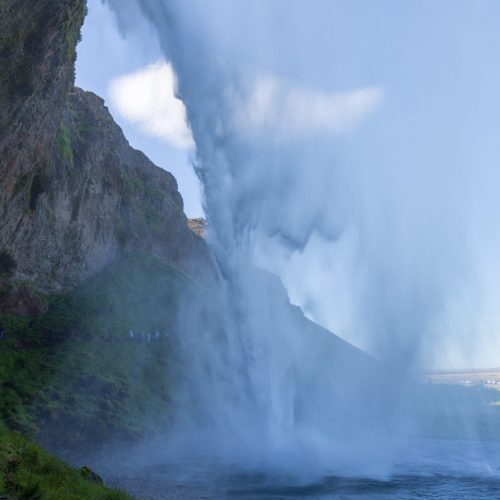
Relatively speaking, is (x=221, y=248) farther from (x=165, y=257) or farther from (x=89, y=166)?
(x=165, y=257)

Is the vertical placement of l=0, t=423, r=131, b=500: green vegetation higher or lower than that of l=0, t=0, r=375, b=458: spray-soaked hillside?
lower

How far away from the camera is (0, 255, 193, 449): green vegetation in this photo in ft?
111

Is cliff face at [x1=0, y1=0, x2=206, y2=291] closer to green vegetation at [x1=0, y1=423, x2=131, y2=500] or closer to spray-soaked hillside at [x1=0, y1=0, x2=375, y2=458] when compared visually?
spray-soaked hillside at [x1=0, y1=0, x2=375, y2=458]

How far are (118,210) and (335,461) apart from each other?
51688 millimetres

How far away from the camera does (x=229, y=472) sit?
26891 millimetres

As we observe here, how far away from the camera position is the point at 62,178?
182 feet

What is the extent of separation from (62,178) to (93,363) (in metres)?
21.3

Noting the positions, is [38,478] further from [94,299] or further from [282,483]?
[94,299]

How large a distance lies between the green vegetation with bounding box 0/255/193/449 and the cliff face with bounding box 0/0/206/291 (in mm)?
4004

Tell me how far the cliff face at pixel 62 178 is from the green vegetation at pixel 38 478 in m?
20.1

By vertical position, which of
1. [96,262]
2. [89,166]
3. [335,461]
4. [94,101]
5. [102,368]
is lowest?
[335,461]

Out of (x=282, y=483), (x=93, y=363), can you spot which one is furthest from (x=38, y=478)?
(x=93, y=363)

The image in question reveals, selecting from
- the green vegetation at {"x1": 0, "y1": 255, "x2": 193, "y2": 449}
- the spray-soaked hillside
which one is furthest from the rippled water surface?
the green vegetation at {"x1": 0, "y1": 255, "x2": 193, "y2": 449}

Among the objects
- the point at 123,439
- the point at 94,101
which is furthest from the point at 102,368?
the point at 94,101
